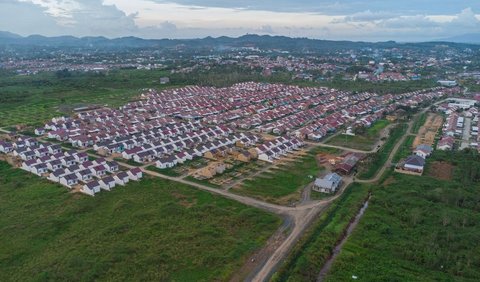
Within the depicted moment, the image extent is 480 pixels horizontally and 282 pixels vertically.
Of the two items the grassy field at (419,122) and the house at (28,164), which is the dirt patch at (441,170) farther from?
the house at (28,164)

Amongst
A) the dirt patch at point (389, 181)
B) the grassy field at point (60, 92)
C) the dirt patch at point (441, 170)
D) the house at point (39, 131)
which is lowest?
the dirt patch at point (389, 181)

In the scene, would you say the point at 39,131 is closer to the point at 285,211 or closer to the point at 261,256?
the point at 285,211

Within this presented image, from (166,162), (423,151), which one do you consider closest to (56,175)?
(166,162)

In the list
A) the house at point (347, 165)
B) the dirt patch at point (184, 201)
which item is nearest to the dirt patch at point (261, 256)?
the dirt patch at point (184, 201)

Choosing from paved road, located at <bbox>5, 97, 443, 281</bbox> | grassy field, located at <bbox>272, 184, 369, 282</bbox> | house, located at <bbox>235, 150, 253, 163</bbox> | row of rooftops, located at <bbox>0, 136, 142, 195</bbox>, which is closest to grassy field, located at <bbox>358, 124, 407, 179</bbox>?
paved road, located at <bbox>5, 97, 443, 281</bbox>

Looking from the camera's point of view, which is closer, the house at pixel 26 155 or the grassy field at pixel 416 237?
the grassy field at pixel 416 237

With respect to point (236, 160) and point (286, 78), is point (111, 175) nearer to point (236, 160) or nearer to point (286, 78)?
point (236, 160)

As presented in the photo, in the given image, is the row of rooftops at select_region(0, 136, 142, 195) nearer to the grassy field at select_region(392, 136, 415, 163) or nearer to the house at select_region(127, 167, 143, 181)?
the house at select_region(127, 167, 143, 181)
